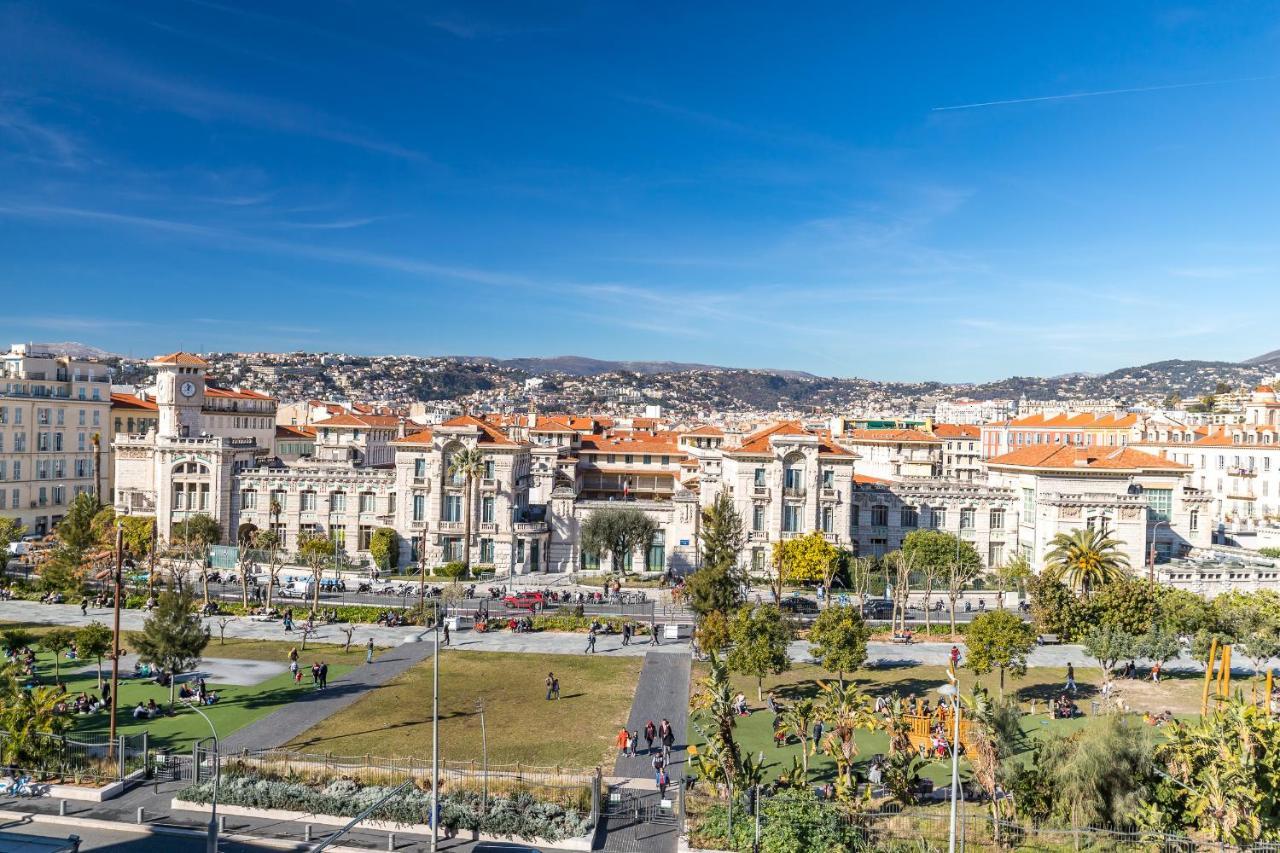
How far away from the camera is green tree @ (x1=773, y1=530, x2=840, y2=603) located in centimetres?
5750

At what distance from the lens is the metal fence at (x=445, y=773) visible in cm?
2481

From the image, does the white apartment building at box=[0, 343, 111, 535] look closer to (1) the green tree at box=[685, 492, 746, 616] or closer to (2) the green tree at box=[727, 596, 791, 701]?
(1) the green tree at box=[685, 492, 746, 616]

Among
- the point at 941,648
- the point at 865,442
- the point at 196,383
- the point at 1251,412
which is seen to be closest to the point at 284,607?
the point at 196,383

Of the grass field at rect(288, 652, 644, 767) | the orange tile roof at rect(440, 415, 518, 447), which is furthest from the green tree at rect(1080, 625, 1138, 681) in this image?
the orange tile roof at rect(440, 415, 518, 447)

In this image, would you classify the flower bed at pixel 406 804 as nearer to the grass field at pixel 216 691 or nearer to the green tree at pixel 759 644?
the grass field at pixel 216 691

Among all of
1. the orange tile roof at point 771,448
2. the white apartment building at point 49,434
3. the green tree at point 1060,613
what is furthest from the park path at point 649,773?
the white apartment building at point 49,434

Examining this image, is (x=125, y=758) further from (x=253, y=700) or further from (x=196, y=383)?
(x=196, y=383)

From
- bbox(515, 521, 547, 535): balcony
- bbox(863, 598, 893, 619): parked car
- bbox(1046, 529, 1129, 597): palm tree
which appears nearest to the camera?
bbox(1046, 529, 1129, 597): palm tree

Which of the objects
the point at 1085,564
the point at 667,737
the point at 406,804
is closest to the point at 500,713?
the point at 667,737

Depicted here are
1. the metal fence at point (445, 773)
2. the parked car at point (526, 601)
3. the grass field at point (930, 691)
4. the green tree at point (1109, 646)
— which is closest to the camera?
the metal fence at point (445, 773)

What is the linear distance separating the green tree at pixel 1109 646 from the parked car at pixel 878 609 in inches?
575

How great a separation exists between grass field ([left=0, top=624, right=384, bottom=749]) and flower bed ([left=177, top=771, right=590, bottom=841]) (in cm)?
583

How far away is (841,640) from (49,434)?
70.7 m

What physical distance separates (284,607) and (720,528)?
991 inches
